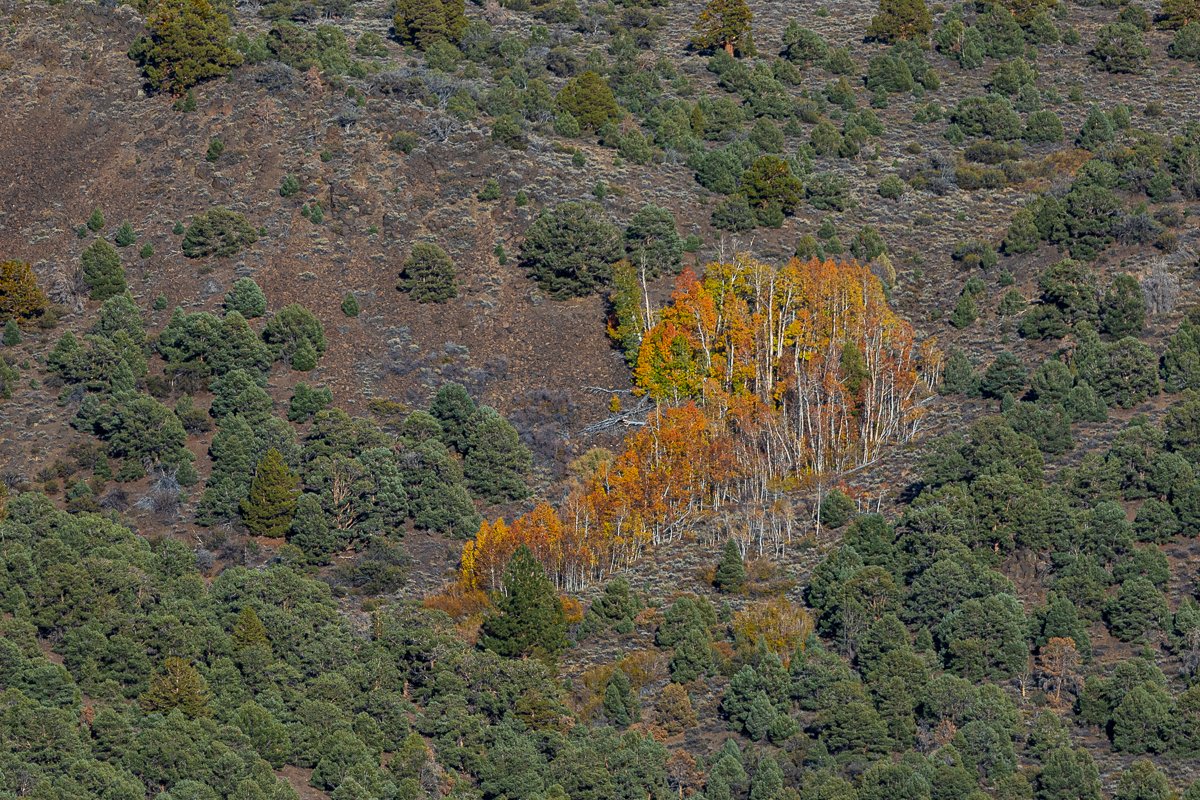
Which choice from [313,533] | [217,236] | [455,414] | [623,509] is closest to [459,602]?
[313,533]

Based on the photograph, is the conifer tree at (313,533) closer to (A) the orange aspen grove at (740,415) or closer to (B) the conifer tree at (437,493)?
(B) the conifer tree at (437,493)

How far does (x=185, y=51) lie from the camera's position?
141 metres

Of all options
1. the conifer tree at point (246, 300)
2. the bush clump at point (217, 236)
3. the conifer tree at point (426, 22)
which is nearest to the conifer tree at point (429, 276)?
the conifer tree at point (246, 300)

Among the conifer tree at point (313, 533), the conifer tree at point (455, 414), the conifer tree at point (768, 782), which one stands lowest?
the conifer tree at point (768, 782)

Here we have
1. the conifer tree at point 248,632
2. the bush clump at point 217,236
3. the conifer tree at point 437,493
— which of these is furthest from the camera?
the bush clump at point 217,236

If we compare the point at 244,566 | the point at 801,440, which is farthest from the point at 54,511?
the point at 801,440

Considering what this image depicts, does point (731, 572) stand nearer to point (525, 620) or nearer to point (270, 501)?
point (525, 620)

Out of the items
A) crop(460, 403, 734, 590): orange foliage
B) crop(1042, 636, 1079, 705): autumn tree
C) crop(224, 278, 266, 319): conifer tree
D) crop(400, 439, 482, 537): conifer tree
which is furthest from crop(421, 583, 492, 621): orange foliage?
crop(1042, 636, 1079, 705): autumn tree

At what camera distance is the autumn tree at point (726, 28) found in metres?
154

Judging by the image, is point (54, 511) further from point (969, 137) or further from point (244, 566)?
point (969, 137)

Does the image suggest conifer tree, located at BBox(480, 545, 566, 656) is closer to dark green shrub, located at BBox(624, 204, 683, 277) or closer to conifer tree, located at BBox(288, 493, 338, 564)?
conifer tree, located at BBox(288, 493, 338, 564)

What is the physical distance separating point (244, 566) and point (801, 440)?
24.0 metres

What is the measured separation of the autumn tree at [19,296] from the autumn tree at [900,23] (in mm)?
53437

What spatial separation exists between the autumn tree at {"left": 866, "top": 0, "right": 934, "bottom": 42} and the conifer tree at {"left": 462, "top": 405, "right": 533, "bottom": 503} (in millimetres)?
48126
